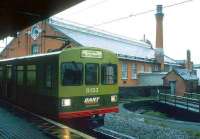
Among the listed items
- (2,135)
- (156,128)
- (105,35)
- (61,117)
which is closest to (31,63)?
(61,117)

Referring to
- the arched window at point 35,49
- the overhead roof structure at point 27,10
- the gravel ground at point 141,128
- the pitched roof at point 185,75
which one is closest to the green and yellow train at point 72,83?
the gravel ground at point 141,128

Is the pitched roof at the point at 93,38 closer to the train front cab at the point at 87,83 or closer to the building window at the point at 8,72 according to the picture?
the building window at the point at 8,72

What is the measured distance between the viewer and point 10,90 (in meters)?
17.8

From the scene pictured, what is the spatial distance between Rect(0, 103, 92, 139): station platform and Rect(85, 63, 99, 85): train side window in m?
2.21

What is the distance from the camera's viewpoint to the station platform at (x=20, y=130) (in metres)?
10.1

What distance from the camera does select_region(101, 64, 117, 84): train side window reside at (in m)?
13.1

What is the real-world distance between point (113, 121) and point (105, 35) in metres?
30.4

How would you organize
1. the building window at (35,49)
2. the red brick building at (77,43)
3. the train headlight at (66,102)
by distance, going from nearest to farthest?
the train headlight at (66,102)
the red brick building at (77,43)
the building window at (35,49)

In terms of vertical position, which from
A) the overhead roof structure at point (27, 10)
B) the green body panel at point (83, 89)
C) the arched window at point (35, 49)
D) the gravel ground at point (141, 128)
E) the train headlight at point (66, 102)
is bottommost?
the gravel ground at point (141, 128)

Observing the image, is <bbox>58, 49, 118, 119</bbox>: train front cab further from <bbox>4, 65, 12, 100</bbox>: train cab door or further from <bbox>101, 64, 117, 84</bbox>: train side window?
<bbox>4, 65, 12, 100</bbox>: train cab door

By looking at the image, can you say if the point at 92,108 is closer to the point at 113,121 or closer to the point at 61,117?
the point at 61,117

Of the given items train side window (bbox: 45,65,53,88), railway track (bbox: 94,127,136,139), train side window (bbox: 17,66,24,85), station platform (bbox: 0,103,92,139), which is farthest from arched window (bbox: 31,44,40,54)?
railway track (bbox: 94,127,136,139)

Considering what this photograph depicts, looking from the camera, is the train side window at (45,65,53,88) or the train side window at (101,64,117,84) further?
the train side window at (101,64,117,84)

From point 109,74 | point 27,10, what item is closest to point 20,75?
point 109,74
